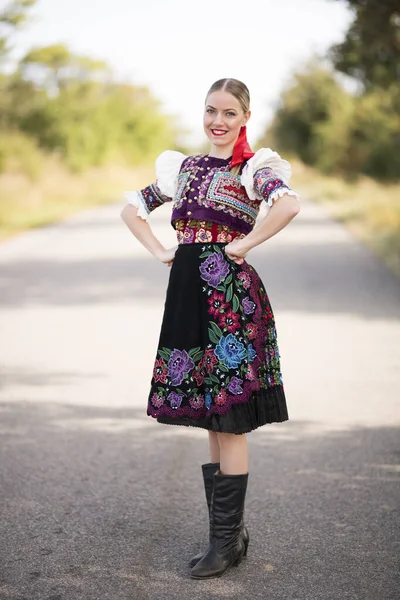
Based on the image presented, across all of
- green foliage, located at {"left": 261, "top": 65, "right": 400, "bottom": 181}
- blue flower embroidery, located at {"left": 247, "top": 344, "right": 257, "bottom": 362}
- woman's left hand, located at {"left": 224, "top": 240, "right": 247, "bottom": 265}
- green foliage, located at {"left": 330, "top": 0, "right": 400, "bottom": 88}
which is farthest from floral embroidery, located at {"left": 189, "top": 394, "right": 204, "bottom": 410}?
green foliage, located at {"left": 261, "top": 65, "right": 400, "bottom": 181}

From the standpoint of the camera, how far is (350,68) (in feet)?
64.1

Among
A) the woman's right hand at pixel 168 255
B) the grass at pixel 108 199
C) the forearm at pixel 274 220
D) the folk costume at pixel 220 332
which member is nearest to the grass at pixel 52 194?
the grass at pixel 108 199

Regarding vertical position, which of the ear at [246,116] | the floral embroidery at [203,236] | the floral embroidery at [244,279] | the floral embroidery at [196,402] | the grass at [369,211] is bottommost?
the floral embroidery at [196,402]

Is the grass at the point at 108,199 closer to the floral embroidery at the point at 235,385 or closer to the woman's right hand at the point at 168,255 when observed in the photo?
the woman's right hand at the point at 168,255

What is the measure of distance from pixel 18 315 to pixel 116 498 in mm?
5395

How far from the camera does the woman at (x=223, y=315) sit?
3.43m

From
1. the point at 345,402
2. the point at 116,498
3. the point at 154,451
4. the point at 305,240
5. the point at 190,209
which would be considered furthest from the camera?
the point at 305,240

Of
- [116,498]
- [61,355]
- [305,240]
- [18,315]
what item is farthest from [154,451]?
[305,240]

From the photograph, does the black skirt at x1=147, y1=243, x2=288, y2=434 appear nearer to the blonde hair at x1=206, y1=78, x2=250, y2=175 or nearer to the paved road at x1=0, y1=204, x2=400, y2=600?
the blonde hair at x1=206, y1=78, x2=250, y2=175

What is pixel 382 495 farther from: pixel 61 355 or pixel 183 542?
pixel 61 355

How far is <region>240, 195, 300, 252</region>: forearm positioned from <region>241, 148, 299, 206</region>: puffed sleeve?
0.10 ft

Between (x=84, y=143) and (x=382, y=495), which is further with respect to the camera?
(x=84, y=143)

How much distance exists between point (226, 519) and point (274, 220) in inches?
46.0

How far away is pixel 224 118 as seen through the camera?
3.54m
